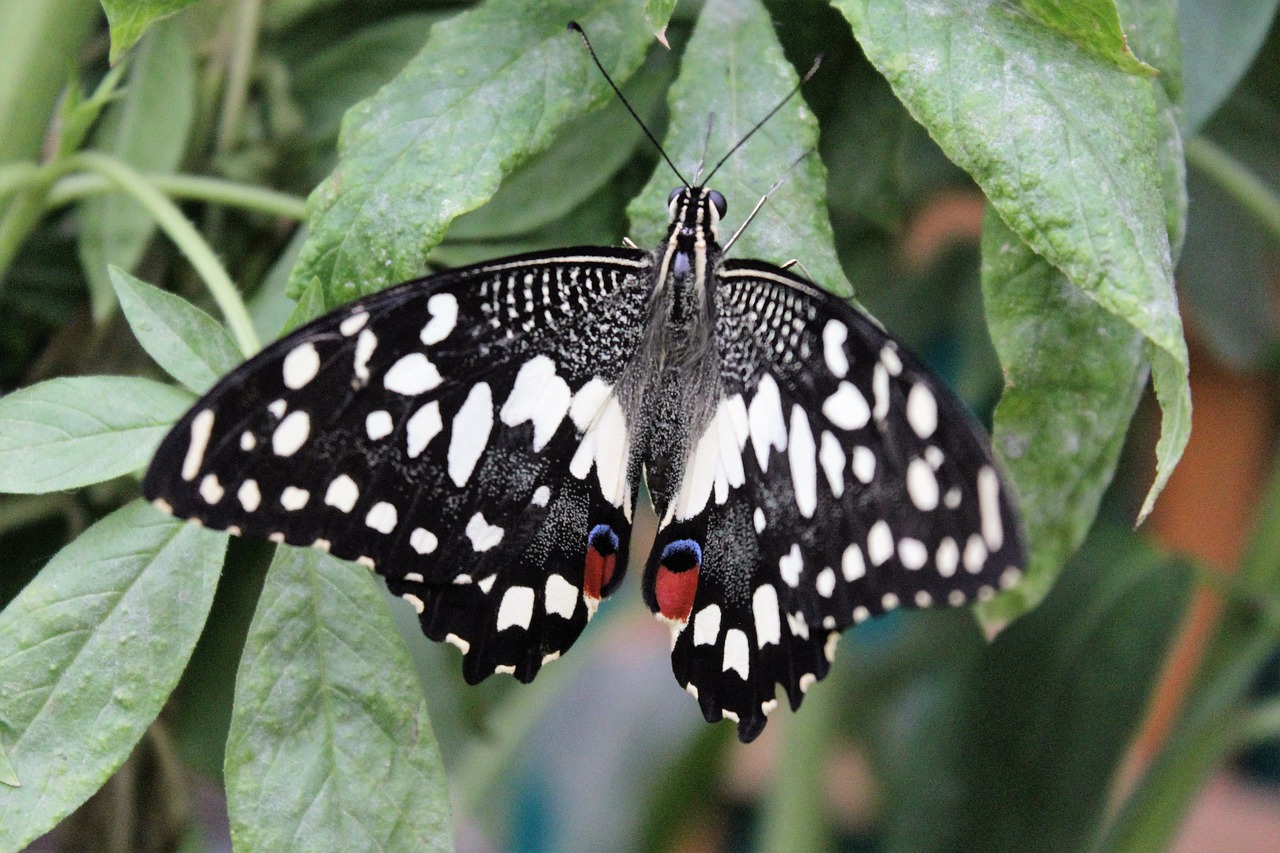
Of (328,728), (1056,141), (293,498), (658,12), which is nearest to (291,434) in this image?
(293,498)

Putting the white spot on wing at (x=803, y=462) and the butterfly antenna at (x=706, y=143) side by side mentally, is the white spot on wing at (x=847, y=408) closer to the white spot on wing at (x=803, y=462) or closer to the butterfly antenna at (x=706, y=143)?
the white spot on wing at (x=803, y=462)

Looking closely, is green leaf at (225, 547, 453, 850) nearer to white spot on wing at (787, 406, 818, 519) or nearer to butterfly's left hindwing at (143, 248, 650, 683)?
butterfly's left hindwing at (143, 248, 650, 683)

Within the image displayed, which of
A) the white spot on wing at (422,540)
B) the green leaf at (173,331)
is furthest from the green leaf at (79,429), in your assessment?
the white spot on wing at (422,540)

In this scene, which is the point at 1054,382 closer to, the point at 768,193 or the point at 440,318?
the point at 768,193

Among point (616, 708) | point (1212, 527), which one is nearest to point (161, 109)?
point (616, 708)

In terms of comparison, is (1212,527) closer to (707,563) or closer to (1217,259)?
(1217,259)
